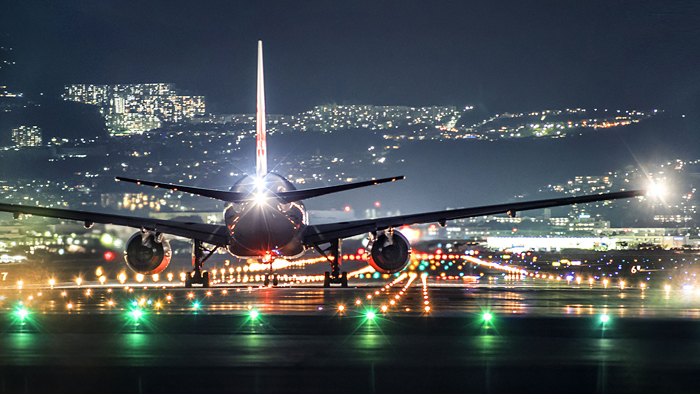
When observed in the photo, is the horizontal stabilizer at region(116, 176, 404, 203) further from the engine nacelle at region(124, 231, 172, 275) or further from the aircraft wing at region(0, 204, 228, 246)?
the engine nacelle at region(124, 231, 172, 275)

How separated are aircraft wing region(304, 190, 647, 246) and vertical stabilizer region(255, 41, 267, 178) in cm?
373

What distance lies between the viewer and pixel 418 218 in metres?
39.5

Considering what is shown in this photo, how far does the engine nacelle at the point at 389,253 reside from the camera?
38875 millimetres

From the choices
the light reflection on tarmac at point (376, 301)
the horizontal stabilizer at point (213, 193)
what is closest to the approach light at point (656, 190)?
the light reflection on tarmac at point (376, 301)

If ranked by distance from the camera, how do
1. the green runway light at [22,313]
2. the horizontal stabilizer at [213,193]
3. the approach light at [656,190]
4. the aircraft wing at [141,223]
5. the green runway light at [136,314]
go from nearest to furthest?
the green runway light at [136,314], the green runway light at [22,313], the horizontal stabilizer at [213,193], the aircraft wing at [141,223], the approach light at [656,190]

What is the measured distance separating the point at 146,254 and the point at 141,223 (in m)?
1.48

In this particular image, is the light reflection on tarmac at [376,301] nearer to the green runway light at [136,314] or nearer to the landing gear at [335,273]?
the green runway light at [136,314]

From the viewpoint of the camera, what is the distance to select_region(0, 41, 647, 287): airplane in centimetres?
3666

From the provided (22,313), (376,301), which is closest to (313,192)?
(376,301)

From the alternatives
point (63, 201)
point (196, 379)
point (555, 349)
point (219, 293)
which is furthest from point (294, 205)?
point (63, 201)

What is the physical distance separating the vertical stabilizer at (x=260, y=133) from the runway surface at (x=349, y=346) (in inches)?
457

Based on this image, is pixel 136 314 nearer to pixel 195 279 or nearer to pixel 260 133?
pixel 195 279

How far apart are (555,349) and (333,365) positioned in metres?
4.69

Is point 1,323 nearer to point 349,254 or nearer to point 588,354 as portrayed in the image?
point 588,354
